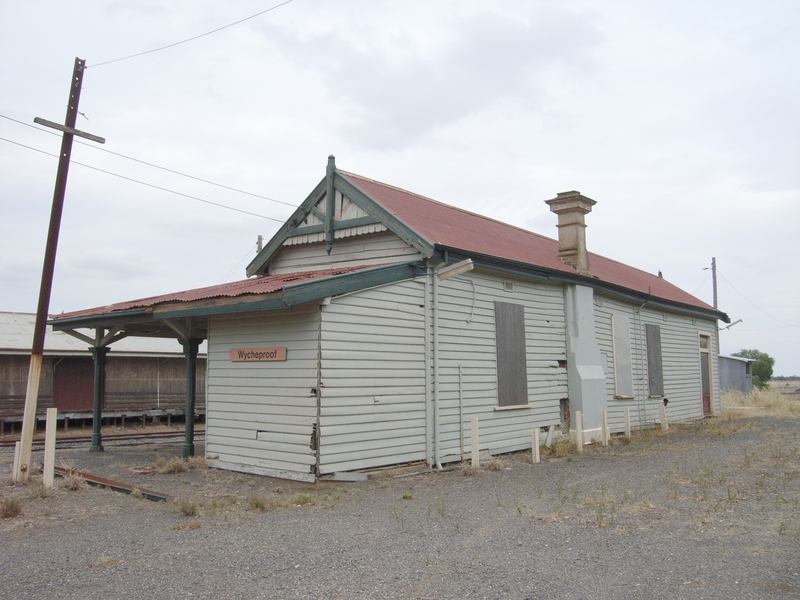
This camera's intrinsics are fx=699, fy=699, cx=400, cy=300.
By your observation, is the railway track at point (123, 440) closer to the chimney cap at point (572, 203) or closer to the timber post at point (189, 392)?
the timber post at point (189, 392)

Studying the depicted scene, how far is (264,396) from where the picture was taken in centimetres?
1084

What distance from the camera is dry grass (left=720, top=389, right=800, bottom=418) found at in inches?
986

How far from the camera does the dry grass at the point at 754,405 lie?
25.0 m

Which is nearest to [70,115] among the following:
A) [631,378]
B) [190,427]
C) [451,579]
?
[190,427]

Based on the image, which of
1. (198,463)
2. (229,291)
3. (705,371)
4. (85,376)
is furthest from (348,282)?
(705,371)

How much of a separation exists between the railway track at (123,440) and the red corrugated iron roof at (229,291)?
14.6ft

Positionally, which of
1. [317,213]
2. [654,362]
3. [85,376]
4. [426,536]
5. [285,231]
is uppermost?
[317,213]

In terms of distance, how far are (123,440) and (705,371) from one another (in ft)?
60.3

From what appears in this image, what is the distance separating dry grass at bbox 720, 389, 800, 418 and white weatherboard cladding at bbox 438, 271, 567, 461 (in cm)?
1193

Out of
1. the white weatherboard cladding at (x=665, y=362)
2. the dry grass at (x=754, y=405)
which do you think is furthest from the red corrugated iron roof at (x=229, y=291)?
the dry grass at (x=754, y=405)

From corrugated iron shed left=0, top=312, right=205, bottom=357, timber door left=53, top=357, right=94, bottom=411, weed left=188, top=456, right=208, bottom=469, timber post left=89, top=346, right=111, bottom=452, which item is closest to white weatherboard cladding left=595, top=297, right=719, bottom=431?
weed left=188, top=456, right=208, bottom=469

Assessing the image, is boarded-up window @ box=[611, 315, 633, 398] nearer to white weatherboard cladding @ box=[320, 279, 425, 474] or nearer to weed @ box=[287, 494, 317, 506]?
white weatherboard cladding @ box=[320, 279, 425, 474]

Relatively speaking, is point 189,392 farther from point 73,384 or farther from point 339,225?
point 73,384

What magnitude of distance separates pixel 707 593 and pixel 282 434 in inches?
265
